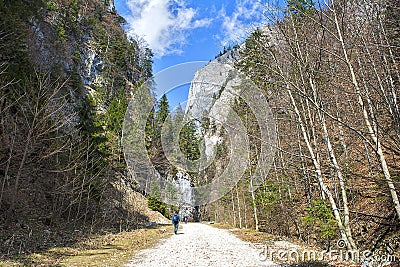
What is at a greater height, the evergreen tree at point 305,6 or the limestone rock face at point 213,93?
the limestone rock face at point 213,93

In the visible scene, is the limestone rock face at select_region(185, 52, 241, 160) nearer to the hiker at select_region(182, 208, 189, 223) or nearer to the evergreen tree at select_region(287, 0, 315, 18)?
the evergreen tree at select_region(287, 0, 315, 18)

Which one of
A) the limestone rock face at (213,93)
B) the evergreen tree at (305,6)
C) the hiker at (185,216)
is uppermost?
the limestone rock face at (213,93)

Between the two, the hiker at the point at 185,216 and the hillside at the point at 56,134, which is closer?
the hillside at the point at 56,134

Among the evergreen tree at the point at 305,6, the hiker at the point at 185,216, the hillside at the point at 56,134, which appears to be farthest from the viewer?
the hiker at the point at 185,216

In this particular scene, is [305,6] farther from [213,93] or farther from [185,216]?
[185,216]

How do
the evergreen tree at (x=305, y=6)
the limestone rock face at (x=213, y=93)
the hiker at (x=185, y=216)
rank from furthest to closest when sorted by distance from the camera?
the hiker at (x=185, y=216) → the limestone rock face at (x=213, y=93) → the evergreen tree at (x=305, y=6)

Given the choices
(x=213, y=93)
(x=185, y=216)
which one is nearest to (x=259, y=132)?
(x=213, y=93)

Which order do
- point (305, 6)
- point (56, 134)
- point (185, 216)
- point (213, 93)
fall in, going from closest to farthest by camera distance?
point (305, 6), point (56, 134), point (213, 93), point (185, 216)

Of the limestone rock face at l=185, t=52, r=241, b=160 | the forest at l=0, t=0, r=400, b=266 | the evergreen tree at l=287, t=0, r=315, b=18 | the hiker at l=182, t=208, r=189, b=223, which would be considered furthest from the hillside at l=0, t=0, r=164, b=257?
the hiker at l=182, t=208, r=189, b=223

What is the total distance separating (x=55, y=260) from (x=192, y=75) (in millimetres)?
9819

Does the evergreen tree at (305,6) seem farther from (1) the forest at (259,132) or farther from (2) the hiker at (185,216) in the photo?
(2) the hiker at (185,216)

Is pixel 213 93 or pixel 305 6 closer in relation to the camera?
pixel 305 6

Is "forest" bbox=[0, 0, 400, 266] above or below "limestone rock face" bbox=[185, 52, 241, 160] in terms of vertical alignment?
below

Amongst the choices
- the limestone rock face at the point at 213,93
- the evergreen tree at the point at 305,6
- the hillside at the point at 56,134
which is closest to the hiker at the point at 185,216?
the hillside at the point at 56,134
